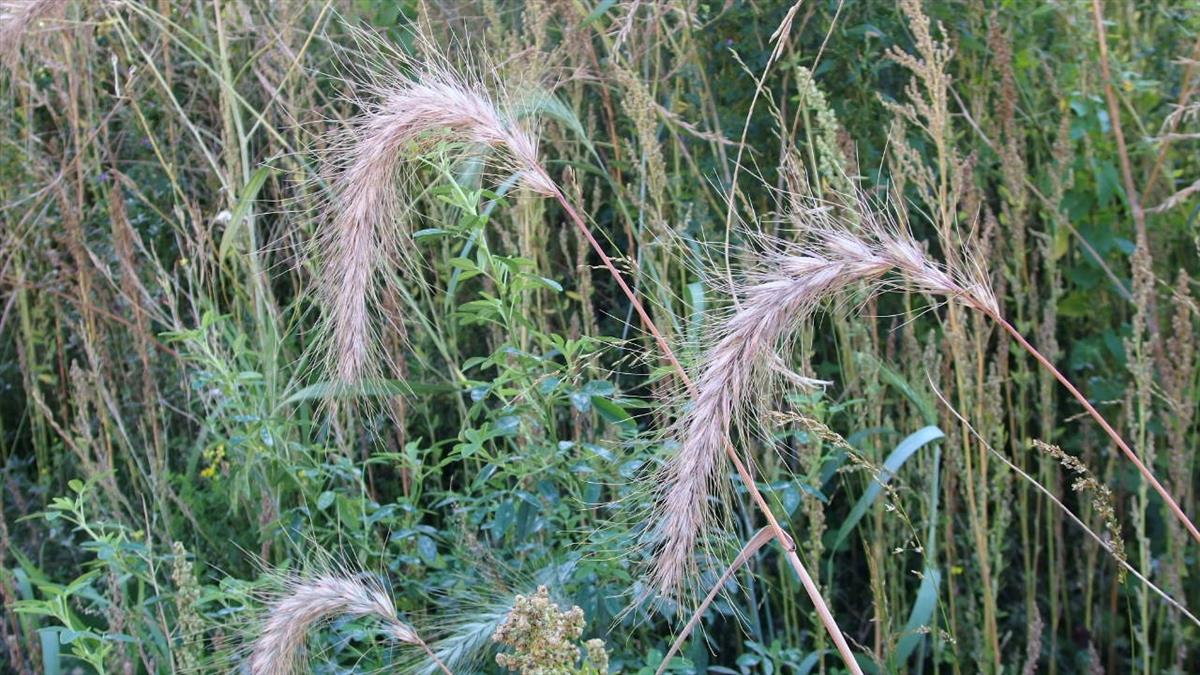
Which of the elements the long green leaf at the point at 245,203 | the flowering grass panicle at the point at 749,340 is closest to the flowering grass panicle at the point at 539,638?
the flowering grass panicle at the point at 749,340

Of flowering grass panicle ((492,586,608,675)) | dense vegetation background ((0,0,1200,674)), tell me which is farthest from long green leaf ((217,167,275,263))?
flowering grass panicle ((492,586,608,675))

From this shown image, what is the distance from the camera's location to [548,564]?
2.10 meters

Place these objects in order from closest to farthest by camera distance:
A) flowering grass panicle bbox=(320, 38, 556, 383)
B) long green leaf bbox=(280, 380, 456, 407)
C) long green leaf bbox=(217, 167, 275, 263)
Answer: flowering grass panicle bbox=(320, 38, 556, 383) < long green leaf bbox=(280, 380, 456, 407) < long green leaf bbox=(217, 167, 275, 263)

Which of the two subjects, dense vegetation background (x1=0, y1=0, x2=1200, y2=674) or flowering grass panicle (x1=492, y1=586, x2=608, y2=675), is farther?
dense vegetation background (x1=0, y1=0, x2=1200, y2=674)

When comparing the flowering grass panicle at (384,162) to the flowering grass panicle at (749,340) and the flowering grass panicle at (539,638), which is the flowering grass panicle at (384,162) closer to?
the flowering grass panicle at (749,340)

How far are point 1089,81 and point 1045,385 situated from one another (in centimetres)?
95

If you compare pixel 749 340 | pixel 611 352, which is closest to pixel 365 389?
pixel 749 340

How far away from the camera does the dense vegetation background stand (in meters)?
1.99

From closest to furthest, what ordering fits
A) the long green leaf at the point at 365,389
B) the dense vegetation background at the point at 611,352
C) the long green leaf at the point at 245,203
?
the long green leaf at the point at 365,389, the dense vegetation background at the point at 611,352, the long green leaf at the point at 245,203

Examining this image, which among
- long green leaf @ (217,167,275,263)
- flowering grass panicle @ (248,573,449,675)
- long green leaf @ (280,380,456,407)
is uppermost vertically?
long green leaf @ (217,167,275,263)

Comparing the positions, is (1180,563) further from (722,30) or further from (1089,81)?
(722,30)

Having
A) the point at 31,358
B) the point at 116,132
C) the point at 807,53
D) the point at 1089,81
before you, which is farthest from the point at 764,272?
the point at 116,132

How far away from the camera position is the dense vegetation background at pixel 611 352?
1.99 meters

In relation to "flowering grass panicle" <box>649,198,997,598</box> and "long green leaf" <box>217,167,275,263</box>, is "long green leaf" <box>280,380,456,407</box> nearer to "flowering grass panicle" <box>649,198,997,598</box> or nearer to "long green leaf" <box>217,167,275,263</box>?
"long green leaf" <box>217,167,275,263</box>
